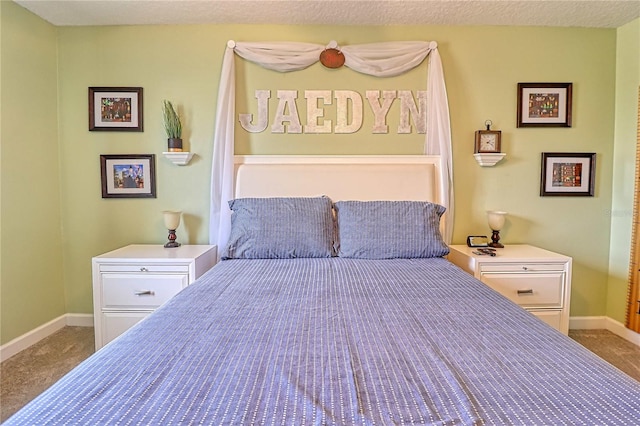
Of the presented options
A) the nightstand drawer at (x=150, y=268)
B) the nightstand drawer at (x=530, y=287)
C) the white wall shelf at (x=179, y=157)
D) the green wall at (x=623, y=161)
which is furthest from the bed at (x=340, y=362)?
the green wall at (x=623, y=161)

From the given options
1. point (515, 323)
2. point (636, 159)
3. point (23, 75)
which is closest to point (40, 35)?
point (23, 75)

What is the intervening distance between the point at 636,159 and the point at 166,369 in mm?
3308

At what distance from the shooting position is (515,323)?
121 cm

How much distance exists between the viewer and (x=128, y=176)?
2768mm

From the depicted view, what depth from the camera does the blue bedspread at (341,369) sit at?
2.37ft

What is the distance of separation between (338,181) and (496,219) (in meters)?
1.19

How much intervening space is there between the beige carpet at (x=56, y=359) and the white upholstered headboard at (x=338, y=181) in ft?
4.93

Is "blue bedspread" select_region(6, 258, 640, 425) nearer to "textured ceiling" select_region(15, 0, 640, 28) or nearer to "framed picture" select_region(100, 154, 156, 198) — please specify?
"framed picture" select_region(100, 154, 156, 198)

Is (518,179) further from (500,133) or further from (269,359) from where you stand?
(269,359)

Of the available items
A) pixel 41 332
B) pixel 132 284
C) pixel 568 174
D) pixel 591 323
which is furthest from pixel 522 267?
pixel 41 332

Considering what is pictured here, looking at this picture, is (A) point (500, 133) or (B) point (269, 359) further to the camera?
(A) point (500, 133)

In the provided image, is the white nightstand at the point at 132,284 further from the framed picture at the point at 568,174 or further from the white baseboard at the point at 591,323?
the white baseboard at the point at 591,323

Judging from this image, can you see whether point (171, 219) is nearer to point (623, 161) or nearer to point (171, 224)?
point (171, 224)

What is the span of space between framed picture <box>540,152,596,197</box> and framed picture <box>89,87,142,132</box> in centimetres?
319
